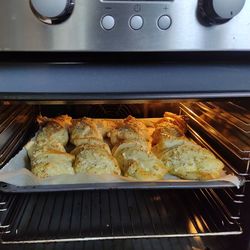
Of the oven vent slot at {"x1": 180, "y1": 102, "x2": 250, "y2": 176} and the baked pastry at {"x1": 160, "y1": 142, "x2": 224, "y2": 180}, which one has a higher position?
the oven vent slot at {"x1": 180, "y1": 102, "x2": 250, "y2": 176}

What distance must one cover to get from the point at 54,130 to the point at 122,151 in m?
0.26

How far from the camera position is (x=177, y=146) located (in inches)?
44.9

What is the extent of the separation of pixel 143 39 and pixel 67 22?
5.9 inches

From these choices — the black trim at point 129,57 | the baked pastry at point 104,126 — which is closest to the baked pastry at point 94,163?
the baked pastry at point 104,126

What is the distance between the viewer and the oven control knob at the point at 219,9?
0.65 metres

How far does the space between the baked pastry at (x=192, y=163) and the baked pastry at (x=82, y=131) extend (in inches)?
11.2

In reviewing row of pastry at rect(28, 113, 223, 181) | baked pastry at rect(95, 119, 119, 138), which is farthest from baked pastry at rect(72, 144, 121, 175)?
baked pastry at rect(95, 119, 119, 138)

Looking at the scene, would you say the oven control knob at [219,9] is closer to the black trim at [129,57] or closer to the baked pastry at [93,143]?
the black trim at [129,57]

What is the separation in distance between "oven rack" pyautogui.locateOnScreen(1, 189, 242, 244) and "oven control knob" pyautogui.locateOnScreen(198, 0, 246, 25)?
513 mm

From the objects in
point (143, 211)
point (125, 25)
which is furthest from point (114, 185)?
point (125, 25)

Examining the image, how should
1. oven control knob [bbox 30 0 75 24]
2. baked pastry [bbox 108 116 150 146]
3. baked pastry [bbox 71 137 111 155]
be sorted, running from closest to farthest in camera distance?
1. oven control knob [bbox 30 0 75 24]
2. baked pastry [bbox 71 137 111 155]
3. baked pastry [bbox 108 116 150 146]

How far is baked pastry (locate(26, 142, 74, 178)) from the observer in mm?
979

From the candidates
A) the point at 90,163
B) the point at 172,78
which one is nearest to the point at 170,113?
the point at 90,163

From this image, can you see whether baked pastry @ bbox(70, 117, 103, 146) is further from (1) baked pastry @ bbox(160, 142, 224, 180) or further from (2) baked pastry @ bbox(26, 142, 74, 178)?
(1) baked pastry @ bbox(160, 142, 224, 180)
